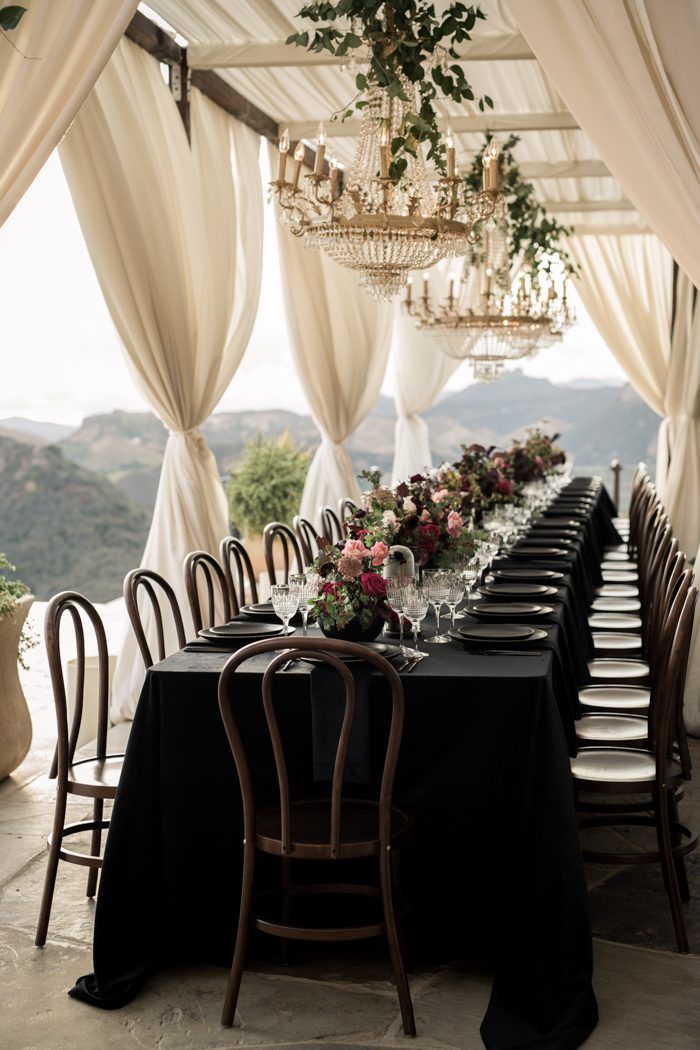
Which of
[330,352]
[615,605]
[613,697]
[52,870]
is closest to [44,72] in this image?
[52,870]

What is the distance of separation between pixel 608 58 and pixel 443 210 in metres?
0.83

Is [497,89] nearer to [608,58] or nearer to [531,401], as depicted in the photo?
[608,58]

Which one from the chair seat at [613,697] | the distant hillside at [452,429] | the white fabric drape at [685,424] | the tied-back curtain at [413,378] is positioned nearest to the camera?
the chair seat at [613,697]

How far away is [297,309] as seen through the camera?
8.08 m

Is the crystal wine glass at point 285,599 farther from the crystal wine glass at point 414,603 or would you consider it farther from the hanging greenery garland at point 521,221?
the hanging greenery garland at point 521,221

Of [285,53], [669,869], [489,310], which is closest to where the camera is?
[669,869]

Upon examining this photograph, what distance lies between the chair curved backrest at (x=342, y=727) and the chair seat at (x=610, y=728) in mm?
1094

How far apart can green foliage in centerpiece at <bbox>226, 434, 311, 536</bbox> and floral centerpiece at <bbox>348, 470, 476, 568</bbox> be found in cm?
598

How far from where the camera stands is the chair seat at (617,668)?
434cm

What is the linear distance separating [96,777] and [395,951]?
105cm

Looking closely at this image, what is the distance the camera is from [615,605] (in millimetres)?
5898

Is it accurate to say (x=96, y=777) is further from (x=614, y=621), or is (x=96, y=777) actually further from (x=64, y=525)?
(x=64, y=525)

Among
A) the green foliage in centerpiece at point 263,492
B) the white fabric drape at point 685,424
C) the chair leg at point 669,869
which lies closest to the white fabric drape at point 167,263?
the chair leg at point 669,869

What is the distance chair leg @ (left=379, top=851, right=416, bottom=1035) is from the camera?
2660 mm
